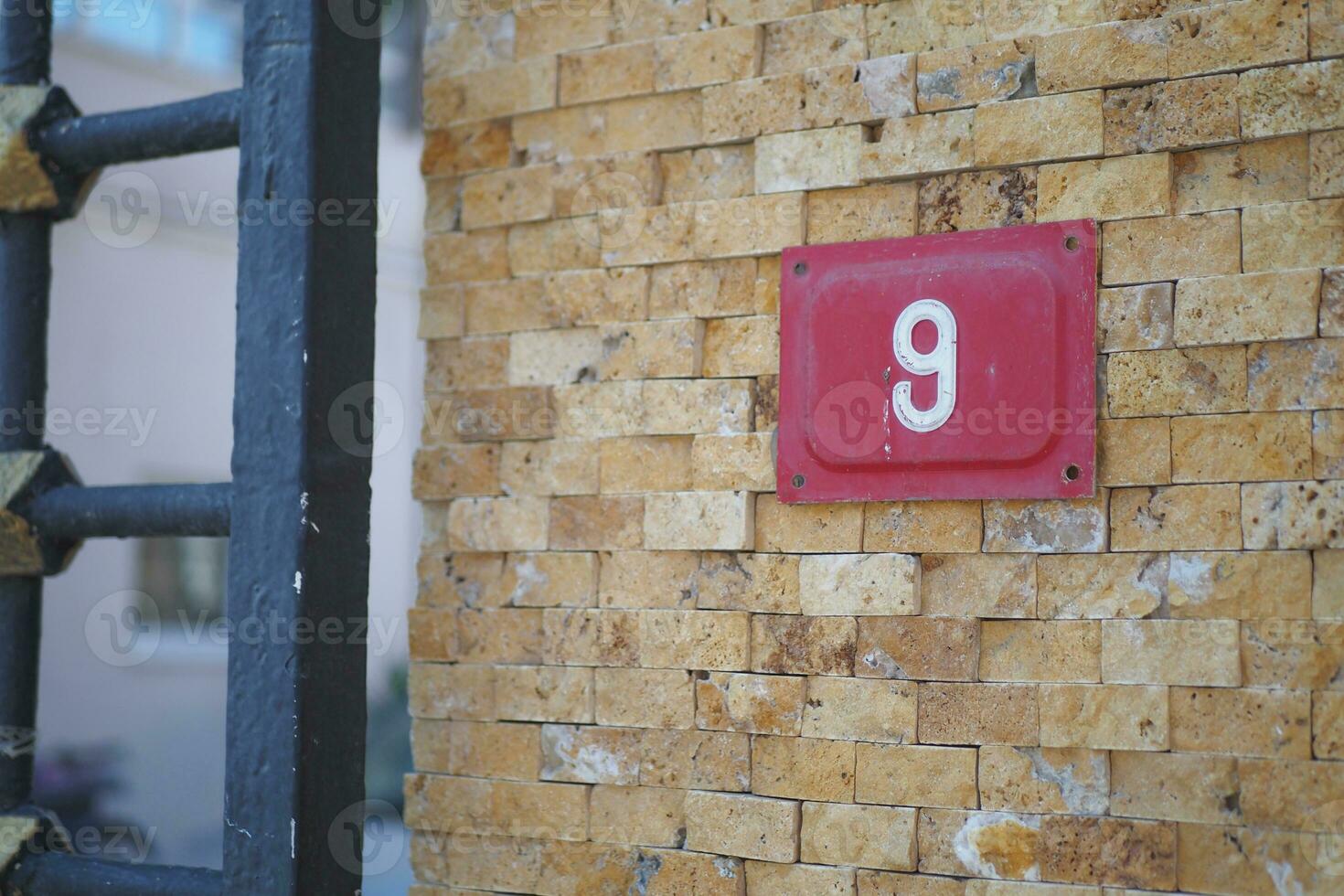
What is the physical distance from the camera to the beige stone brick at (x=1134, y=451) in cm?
169

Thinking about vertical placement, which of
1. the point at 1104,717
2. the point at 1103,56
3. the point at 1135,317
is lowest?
the point at 1104,717

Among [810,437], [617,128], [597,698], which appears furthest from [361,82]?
[597,698]

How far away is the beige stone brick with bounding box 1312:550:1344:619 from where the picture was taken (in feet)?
5.21

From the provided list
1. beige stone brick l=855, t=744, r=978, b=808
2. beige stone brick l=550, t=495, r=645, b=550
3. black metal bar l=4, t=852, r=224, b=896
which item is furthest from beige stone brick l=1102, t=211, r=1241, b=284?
black metal bar l=4, t=852, r=224, b=896

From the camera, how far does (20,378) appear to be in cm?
208

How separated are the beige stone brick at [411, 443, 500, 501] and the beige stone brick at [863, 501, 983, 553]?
65 centimetres

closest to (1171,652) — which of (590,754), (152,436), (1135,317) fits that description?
(1135,317)

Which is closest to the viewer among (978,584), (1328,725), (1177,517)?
(1328,725)

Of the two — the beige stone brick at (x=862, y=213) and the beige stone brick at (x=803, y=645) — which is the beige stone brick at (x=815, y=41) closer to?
the beige stone brick at (x=862, y=213)

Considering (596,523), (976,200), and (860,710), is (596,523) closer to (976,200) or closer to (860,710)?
(860,710)

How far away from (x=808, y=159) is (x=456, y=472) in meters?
0.77

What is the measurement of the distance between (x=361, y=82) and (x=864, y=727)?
122 cm

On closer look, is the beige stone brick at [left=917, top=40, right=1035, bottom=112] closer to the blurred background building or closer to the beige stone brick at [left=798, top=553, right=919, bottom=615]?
the beige stone brick at [left=798, top=553, right=919, bottom=615]

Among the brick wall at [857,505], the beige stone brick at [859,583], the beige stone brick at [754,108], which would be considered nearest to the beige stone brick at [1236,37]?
the brick wall at [857,505]
